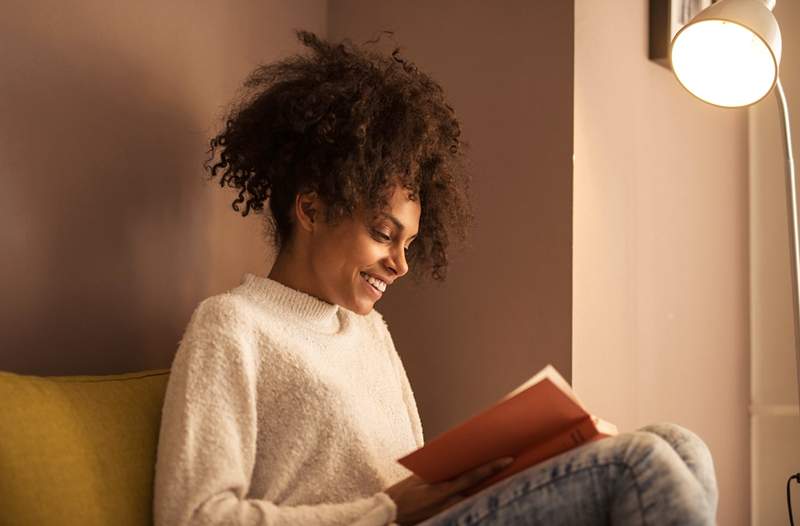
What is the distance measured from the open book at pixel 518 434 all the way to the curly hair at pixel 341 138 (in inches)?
17.6

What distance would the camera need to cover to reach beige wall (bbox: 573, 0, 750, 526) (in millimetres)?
1941

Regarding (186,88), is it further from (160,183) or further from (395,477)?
(395,477)

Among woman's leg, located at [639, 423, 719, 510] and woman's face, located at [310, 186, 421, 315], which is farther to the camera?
woman's face, located at [310, 186, 421, 315]

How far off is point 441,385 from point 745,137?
3.60ft

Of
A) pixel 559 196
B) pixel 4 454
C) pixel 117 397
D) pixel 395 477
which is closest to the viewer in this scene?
pixel 4 454

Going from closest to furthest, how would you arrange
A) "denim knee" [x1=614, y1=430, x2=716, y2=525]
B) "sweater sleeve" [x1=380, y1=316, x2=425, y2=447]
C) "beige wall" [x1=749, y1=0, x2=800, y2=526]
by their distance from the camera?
"denim knee" [x1=614, y1=430, x2=716, y2=525] < "sweater sleeve" [x1=380, y1=316, x2=425, y2=447] < "beige wall" [x1=749, y1=0, x2=800, y2=526]

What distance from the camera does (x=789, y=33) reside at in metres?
2.47

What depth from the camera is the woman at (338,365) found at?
1.21m

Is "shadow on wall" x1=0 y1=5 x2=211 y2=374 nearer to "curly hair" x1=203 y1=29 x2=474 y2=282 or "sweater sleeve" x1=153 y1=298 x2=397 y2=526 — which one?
"curly hair" x1=203 y1=29 x2=474 y2=282

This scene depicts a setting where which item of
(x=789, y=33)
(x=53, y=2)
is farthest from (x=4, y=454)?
(x=789, y=33)

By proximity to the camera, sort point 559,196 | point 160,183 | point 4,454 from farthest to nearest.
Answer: point 559,196 → point 160,183 → point 4,454

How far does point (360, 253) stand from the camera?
157 cm

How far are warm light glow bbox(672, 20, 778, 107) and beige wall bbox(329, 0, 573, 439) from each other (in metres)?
0.22

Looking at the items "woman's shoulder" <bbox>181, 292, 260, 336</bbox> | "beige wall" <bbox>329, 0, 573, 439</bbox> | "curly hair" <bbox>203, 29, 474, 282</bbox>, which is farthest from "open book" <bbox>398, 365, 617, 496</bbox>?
"beige wall" <bbox>329, 0, 573, 439</bbox>
